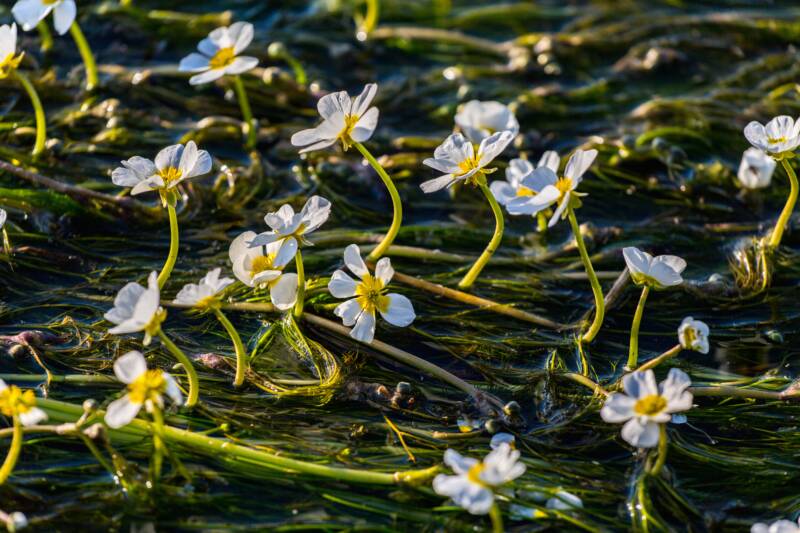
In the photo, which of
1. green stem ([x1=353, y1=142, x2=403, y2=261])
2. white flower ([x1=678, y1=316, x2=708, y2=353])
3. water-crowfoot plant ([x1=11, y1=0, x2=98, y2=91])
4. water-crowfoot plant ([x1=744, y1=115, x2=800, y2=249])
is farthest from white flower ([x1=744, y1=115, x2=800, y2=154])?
water-crowfoot plant ([x1=11, y1=0, x2=98, y2=91])

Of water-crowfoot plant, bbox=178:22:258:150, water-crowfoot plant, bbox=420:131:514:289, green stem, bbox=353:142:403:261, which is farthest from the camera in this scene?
water-crowfoot plant, bbox=178:22:258:150

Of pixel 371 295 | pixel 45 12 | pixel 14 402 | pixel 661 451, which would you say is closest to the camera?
pixel 14 402

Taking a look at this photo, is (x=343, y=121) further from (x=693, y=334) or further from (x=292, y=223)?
(x=693, y=334)

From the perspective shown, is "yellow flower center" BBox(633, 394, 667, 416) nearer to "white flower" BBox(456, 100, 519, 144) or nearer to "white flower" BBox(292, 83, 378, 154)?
"white flower" BBox(292, 83, 378, 154)

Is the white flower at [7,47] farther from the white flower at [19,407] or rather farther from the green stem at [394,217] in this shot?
the white flower at [19,407]

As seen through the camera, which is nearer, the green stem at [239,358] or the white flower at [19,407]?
the white flower at [19,407]

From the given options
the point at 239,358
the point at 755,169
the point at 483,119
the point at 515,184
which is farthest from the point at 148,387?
the point at 755,169

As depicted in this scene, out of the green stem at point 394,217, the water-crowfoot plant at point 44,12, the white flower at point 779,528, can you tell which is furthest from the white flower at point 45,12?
the white flower at point 779,528
